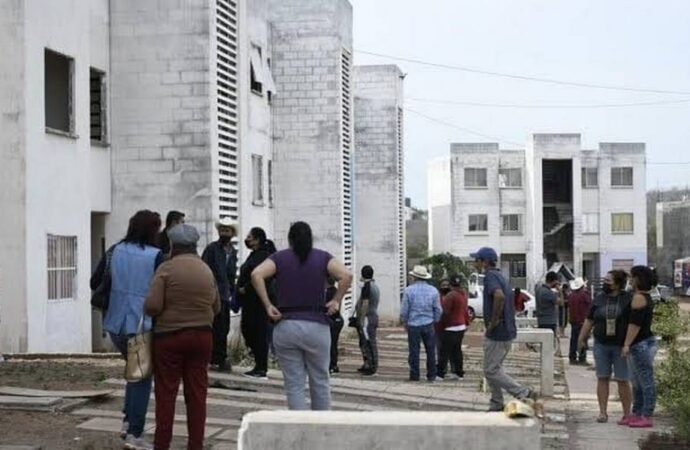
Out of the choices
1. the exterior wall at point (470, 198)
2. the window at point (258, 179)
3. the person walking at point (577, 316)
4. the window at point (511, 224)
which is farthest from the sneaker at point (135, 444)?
the window at point (511, 224)

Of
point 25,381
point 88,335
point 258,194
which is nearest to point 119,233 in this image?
A: point 88,335

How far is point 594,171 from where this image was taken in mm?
62125

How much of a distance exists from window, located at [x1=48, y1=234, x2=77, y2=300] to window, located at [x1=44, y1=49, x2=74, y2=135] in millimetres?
1874

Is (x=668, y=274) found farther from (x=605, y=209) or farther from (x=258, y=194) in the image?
(x=258, y=194)

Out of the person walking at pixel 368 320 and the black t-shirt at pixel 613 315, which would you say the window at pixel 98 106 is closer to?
the person walking at pixel 368 320

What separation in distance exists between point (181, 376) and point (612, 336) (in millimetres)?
5578

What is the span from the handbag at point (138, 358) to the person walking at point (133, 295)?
7.1 inches

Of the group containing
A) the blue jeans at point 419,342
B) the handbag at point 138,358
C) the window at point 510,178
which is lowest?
the blue jeans at point 419,342

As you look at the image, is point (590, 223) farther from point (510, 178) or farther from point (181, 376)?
point (181, 376)

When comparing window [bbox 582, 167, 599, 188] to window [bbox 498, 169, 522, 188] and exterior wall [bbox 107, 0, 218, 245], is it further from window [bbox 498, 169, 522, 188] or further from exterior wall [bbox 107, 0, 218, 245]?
exterior wall [bbox 107, 0, 218, 245]

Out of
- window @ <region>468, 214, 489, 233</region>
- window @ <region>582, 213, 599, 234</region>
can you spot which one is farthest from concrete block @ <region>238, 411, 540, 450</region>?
window @ <region>582, 213, 599, 234</region>

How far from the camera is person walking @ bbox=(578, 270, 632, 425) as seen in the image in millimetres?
11695

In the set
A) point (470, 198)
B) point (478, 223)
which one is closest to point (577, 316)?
point (478, 223)

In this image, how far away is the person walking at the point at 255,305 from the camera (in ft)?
41.4
